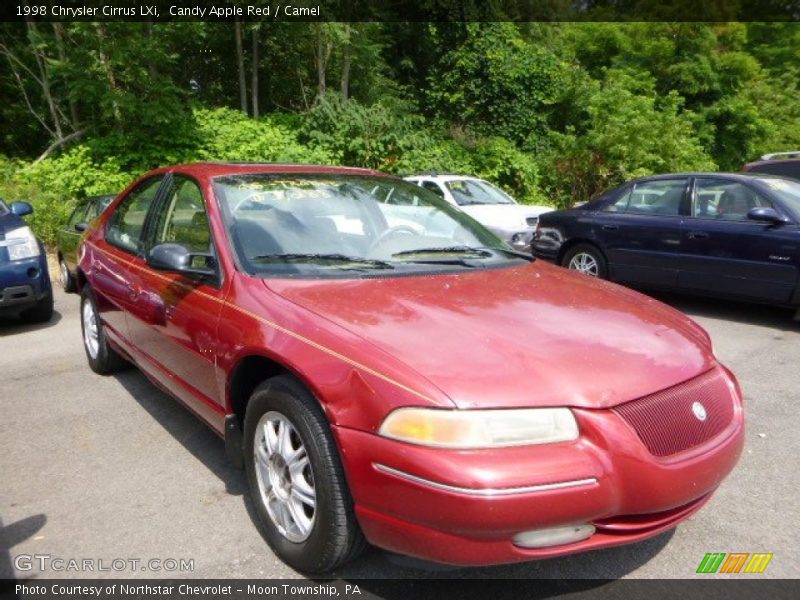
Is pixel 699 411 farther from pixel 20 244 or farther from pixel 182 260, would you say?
pixel 20 244

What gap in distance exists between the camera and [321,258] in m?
3.05

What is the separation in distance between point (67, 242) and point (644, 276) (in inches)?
273

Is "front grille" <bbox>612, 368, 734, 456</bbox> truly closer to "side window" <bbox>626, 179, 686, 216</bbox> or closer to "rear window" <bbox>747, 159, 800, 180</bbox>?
"side window" <bbox>626, 179, 686, 216</bbox>

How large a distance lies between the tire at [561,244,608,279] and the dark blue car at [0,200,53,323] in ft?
18.3

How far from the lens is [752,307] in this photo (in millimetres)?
7289

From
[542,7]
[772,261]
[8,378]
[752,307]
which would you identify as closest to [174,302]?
[8,378]

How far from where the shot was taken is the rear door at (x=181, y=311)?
3025 millimetres

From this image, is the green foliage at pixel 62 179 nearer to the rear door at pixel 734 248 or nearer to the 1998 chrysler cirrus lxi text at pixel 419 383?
the 1998 chrysler cirrus lxi text at pixel 419 383

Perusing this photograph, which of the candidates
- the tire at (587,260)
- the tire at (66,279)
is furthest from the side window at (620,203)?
the tire at (66,279)

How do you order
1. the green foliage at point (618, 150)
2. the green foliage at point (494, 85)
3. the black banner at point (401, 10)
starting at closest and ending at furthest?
the black banner at point (401, 10) → the green foliage at point (618, 150) → the green foliage at point (494, 85)

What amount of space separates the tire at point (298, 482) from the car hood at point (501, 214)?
7310mm

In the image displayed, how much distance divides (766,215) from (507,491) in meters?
5.48

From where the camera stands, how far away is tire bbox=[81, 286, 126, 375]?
479 centimetres

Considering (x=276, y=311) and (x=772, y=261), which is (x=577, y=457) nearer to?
(x=276, y=311)
